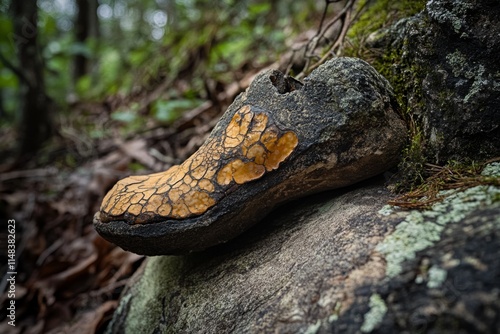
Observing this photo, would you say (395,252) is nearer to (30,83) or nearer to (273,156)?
(273,156)

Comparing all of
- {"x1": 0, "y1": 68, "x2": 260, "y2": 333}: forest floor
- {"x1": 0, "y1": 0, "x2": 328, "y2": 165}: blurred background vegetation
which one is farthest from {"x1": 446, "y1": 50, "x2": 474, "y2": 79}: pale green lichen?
{"x1": 0, "y1": 0, "x2": 328, "y2": 165}: blurred background vegetation

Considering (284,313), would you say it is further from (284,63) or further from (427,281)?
(284,63)

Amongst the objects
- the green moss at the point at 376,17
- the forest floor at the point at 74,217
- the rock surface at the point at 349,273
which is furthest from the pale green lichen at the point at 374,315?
the forest floor at the point at 74,217

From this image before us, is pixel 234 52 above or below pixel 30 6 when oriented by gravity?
below

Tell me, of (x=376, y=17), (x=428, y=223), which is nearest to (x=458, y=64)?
(x=428, y=223)

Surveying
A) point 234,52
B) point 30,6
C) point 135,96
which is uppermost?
point 30,6

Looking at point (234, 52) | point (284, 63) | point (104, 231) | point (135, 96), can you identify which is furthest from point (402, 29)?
point (135, 96)

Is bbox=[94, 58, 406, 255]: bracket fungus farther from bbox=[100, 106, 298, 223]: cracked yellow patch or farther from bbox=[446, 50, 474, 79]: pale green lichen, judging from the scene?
bbox=[446, 50, 474, 79]: pale green lichen

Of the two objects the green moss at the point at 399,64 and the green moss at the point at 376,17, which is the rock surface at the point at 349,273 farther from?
the green moss at the point at 376,17
